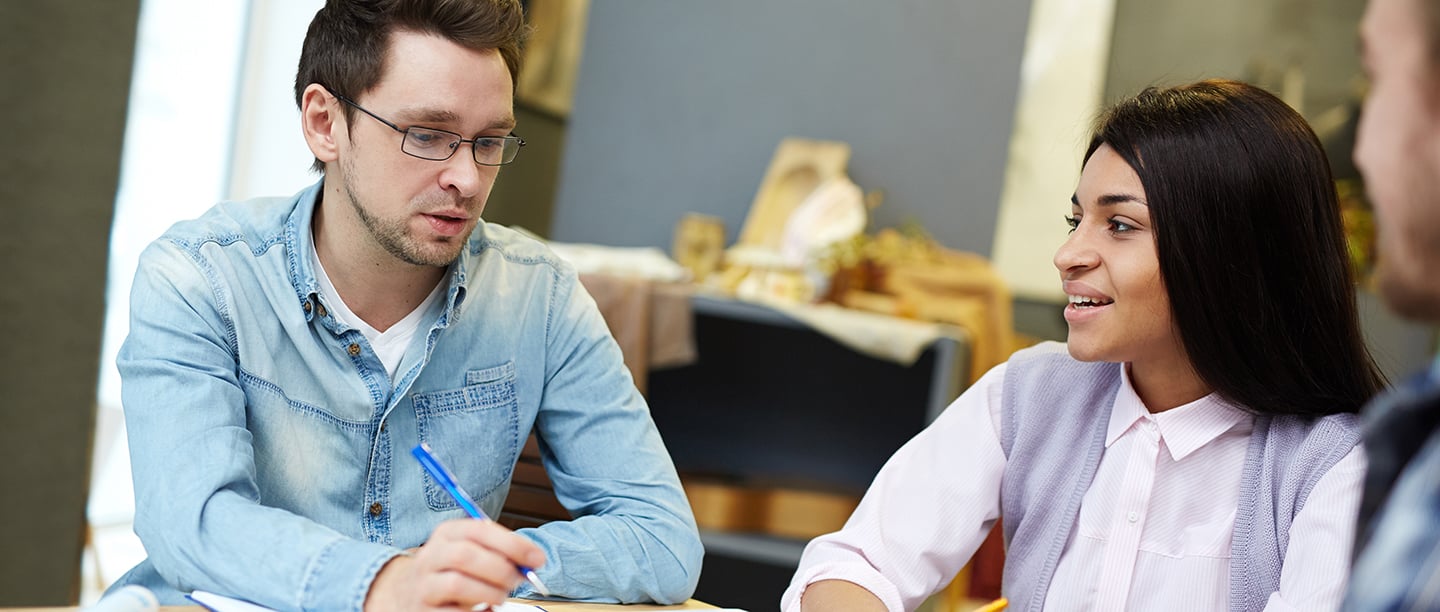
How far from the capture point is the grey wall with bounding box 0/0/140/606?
2.57 metres

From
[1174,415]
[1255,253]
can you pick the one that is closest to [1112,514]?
[1174,415]

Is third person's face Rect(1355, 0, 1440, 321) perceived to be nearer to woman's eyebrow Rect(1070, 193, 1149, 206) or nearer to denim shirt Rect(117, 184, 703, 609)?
woman's eyebrow Rect(1070, 193, 1149, 206)

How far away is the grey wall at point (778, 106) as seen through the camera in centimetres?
388

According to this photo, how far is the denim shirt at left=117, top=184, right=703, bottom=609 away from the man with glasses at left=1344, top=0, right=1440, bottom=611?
2.87 ft

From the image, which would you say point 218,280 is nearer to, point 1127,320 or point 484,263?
point 484,263

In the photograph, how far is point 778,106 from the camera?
4020 millimetres

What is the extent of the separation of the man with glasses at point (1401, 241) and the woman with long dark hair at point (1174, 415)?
0.66 meters

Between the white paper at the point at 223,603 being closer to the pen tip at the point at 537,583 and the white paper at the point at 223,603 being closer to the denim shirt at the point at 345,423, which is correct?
the denim shirt at the point at 345,423

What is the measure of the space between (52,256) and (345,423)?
140 centimetres

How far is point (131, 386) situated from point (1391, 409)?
4.08ft

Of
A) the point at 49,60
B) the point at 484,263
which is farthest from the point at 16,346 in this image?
the point at 484,263

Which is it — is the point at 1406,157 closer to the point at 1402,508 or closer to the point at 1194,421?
the point at 1402,508

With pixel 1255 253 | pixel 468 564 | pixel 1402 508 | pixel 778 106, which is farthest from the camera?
pixel 778 106

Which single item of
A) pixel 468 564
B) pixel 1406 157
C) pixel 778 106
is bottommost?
pixel 468 564
